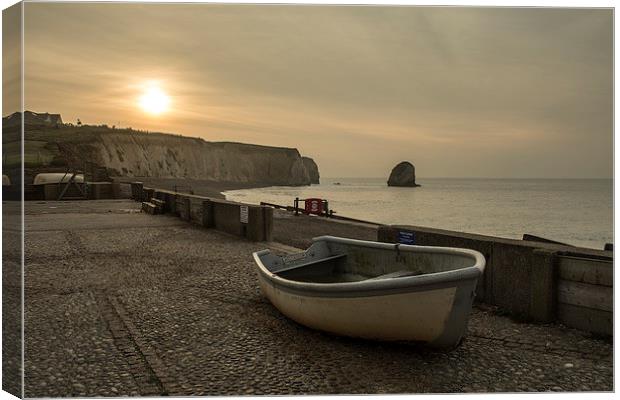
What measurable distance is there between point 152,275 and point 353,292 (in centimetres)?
524

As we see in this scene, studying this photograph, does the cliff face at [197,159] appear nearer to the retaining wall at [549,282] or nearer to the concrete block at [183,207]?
the concrete block at [183,207]

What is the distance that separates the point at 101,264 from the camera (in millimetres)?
10258

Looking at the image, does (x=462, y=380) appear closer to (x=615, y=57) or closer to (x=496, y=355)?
(x=496, y=355)

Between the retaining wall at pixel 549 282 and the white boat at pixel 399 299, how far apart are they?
120 cm

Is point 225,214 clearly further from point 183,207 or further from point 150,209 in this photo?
point 150,209

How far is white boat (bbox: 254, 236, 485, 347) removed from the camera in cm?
504

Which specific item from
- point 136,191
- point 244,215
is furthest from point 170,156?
point 244,215

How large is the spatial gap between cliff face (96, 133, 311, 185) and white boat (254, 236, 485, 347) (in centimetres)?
9385

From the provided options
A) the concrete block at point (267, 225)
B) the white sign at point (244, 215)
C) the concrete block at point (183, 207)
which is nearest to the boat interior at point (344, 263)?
the concrete block at point (267, 225)

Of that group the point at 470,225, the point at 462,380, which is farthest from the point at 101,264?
the point at 470,225

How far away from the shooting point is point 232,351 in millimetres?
5531

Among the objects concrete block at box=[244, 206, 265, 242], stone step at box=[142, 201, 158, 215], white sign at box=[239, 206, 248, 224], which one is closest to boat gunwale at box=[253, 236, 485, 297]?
concrete block at box=[244, 206, 265, 242]

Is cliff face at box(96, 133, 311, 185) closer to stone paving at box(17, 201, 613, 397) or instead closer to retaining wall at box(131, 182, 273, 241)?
retaining wall at box(131, 182, 273, 241)

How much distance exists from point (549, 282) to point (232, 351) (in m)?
4.33
